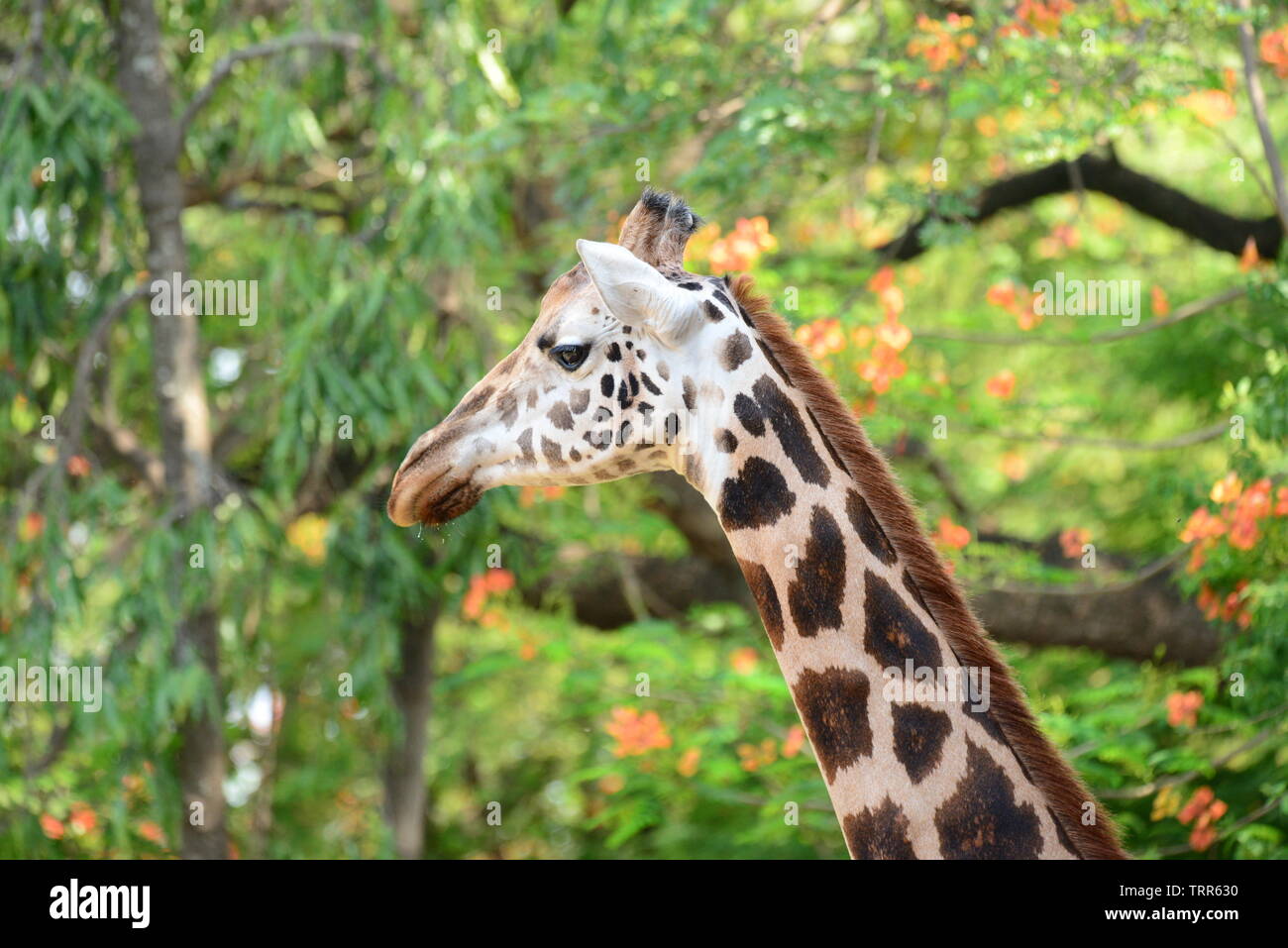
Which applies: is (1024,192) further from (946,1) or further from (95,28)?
(95,28)

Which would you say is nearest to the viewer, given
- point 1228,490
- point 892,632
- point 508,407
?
point 892,632

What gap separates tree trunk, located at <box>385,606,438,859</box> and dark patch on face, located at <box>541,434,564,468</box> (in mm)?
5650

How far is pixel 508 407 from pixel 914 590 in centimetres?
115

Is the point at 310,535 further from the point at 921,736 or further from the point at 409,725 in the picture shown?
the point at 921,736

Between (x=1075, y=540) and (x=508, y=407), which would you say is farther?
(x=1075, y=540)

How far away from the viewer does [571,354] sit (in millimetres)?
3859

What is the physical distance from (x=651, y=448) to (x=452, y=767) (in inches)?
393

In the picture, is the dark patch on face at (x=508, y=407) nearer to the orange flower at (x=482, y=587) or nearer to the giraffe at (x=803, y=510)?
the giraffe at (x=803, y=510)

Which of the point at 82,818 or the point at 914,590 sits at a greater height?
the point at 914,590

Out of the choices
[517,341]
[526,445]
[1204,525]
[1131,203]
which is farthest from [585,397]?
[1131,203]

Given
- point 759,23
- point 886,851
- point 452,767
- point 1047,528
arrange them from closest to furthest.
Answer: point 886,851 → point 759,23 → point 1047,528 → point 452,767

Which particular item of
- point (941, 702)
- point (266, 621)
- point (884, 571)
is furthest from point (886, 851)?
point (266, 621)

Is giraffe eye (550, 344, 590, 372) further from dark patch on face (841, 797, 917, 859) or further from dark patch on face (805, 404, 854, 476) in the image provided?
dark patch on face (841, 797, 917, 859)

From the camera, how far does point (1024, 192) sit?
9922 mm
